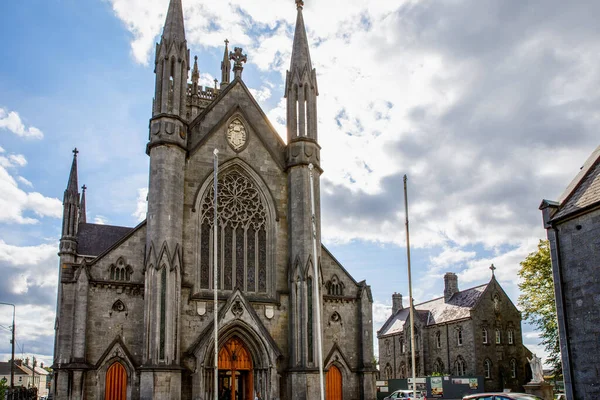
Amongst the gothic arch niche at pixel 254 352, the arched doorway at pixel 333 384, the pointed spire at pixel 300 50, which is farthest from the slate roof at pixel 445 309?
the pointed spire at pixel 300 50

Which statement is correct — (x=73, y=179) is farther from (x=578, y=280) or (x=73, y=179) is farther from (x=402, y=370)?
(x=402, y=370)

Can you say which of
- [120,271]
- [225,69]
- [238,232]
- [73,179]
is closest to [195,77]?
[225,69]

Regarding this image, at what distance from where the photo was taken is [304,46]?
33.9 meters

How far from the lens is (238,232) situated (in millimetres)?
30719

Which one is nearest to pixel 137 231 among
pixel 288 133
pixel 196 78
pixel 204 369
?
pixel 204 369

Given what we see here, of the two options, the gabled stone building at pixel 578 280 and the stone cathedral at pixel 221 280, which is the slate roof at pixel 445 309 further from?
the gabled stone building at pixel 578 280

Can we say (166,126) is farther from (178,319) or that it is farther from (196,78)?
(196,78)

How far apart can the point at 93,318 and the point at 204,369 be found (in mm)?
5290

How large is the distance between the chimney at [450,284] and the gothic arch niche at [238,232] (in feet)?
112

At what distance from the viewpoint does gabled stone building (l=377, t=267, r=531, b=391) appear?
172 feet

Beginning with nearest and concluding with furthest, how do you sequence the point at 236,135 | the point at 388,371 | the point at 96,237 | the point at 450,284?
the point at 236,135, the point at 96,237, the point at 450,284, the point at 388,371

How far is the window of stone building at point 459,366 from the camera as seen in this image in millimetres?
53594

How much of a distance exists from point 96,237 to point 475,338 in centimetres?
3166

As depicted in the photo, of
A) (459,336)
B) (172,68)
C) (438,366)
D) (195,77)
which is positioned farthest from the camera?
(438,366)
